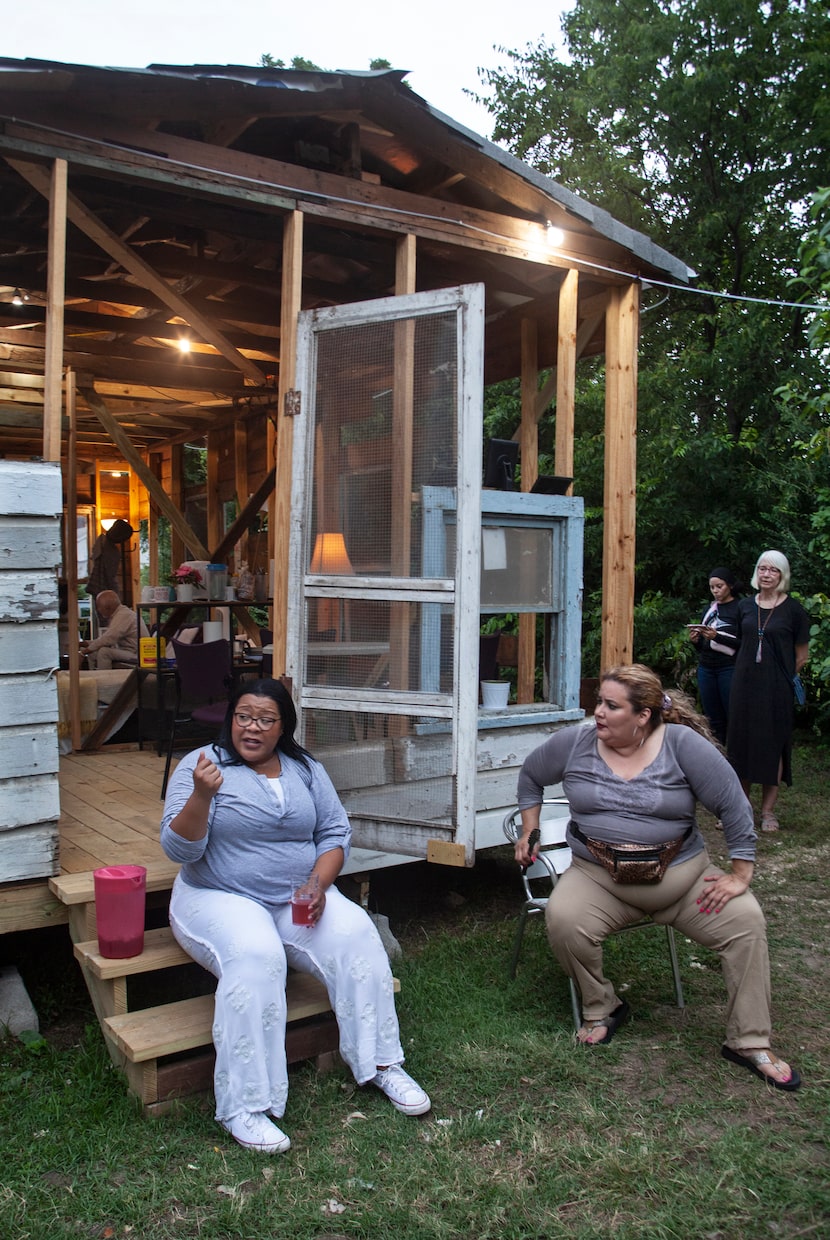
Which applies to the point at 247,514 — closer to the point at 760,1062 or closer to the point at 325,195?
the point at 325,195

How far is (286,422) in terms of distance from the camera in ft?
13.9

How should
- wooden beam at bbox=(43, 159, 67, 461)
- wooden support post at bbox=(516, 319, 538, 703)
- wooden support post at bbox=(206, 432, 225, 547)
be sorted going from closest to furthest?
wooden beam at bbox=(43, 159, 67, 461)
wooden support post at bbox=(516, 319, 538, 703)
wooden support post at bbox=(206, 432, 225, 547)

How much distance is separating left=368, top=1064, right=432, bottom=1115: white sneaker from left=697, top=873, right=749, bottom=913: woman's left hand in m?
1.07

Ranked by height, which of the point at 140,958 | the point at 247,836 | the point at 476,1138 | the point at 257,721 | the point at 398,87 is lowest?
the point at 476,1138

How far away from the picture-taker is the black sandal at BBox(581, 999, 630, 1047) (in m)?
3.34

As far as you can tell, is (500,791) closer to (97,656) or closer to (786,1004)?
(786,1004)

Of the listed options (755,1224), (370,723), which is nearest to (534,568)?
(370,723)

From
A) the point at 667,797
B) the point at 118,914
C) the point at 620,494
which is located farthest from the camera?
the point at 620,494

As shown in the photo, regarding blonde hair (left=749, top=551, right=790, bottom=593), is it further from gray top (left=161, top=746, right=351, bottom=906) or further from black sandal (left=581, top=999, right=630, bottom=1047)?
gray top (left=161, top=746, right=351, bottom=906)

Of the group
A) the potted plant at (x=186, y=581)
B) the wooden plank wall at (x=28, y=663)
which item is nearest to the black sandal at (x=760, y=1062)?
the wooden plank wall at (x=28, y=663)

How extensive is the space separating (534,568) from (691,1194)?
111 inches

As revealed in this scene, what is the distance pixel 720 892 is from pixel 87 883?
2116 millimetres

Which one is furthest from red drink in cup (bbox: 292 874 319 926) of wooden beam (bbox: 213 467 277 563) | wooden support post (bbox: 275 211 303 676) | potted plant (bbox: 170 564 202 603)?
wooden beam (bbox: 213 467 277 563)

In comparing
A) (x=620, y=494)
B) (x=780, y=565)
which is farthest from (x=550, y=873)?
(x=780, y=565)
